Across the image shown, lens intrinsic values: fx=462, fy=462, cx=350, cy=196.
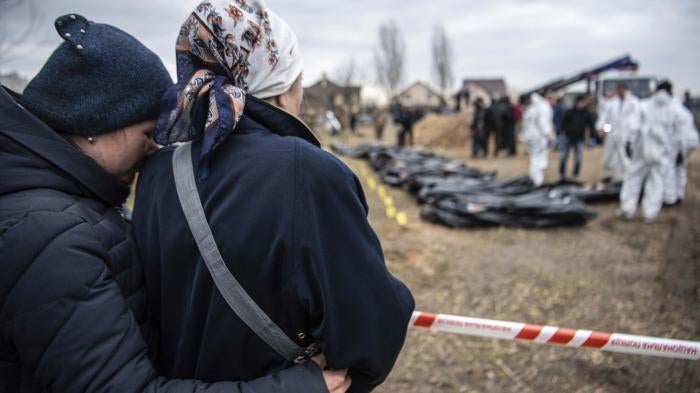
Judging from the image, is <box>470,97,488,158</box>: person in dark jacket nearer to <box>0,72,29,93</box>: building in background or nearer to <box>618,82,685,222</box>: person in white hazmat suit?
<box>618,82,685,222</box>: person in white hazmat suit

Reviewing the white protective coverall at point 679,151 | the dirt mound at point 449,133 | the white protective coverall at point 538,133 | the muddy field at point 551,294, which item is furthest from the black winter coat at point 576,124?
the dirt mound at point 449,133

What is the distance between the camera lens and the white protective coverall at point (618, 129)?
27.9ft

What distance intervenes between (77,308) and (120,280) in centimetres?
17

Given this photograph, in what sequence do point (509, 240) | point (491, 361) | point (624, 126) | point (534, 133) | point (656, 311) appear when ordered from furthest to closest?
point (534, 133)
point (624, 126)
point (509, 240)
point (656, 311)
point (491, 361)

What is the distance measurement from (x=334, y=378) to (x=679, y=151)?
8.15 metres

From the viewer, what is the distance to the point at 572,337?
6.76ft

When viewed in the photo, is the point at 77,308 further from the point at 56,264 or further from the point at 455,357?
the point at 455,357

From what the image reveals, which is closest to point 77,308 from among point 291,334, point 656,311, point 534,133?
point 291,334

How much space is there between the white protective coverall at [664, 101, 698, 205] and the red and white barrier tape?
5.98 metres

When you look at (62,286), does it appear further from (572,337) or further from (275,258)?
(572,337)

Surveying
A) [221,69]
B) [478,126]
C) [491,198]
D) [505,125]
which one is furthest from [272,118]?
[505,125]

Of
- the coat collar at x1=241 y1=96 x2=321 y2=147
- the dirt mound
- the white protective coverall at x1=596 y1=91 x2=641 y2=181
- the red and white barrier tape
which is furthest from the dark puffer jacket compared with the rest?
the dirt mound

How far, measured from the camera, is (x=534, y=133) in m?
9.70

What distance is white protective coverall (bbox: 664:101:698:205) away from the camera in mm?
6891
